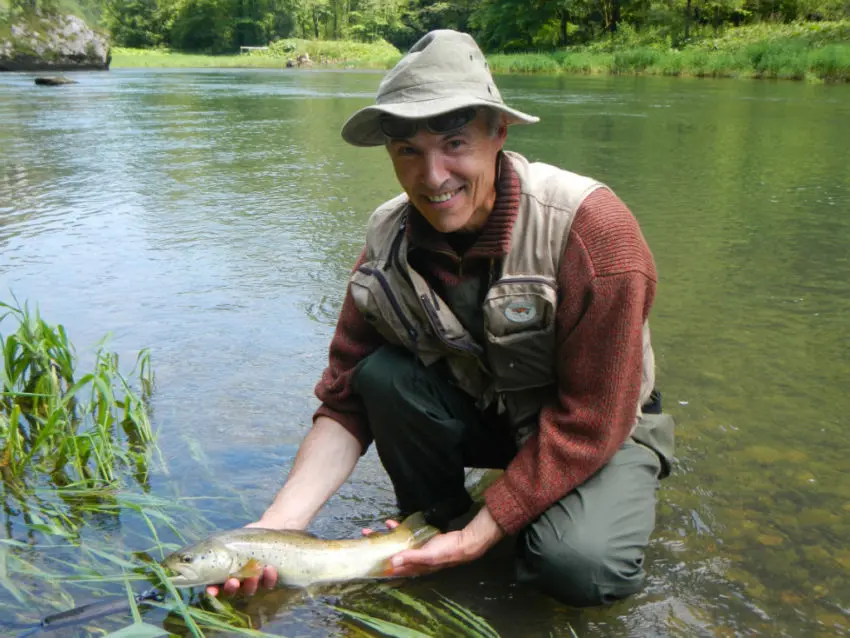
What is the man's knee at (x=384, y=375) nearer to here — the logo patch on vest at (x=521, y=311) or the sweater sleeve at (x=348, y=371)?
the sweater sleeve at (x=348, y=371)

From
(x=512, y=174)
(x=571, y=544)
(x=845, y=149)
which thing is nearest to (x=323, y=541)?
(x=571, y=544)

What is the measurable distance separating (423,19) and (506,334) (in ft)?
269

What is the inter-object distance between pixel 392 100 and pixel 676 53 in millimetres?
31409

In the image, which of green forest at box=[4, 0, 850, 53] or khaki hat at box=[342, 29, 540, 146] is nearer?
khaki hat at box=[342, 29, 540, 146]

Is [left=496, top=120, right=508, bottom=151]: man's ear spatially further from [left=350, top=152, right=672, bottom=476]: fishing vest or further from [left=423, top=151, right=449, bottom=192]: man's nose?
[left=423, top=151, right=449, bottom=192]: man's nose

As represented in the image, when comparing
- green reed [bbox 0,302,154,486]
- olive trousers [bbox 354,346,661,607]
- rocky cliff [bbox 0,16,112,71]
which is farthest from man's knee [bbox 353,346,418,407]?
rocky cliff [bbox 0,16,112,71]

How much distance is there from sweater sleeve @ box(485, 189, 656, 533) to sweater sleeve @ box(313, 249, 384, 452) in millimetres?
591

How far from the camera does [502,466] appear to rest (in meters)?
2.72

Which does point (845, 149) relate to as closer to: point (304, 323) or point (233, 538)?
point (304, 323)

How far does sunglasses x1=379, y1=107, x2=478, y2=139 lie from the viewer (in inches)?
83.7

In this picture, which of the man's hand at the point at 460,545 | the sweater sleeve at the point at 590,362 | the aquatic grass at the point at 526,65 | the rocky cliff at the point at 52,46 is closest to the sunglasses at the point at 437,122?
the sweater sleeve at the point at 590,362

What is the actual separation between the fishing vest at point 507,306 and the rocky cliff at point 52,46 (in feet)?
130

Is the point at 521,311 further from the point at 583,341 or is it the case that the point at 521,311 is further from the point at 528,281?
the point at 583,341

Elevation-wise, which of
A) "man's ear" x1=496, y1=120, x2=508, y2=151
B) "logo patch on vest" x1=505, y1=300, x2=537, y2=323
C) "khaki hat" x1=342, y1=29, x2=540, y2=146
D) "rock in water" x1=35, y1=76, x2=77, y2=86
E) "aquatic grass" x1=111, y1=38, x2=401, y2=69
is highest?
"aquatic grass" x1=111, y1=38, x2=401, y2=69
